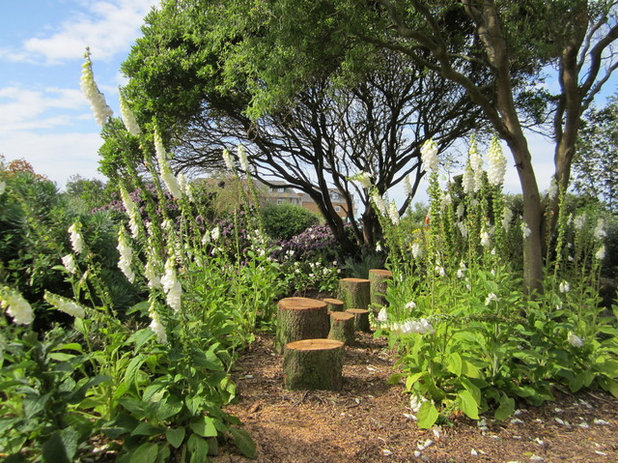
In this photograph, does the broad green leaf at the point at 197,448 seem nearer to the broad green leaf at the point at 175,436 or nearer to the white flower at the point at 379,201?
the broad green leaf at the point at 175,436

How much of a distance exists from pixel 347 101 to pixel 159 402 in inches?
272

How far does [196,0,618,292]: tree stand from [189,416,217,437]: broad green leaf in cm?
338

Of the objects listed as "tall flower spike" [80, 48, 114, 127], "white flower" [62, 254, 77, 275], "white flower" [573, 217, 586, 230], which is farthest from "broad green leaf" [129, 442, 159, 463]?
"white flower" [573, 217, 586, 230]

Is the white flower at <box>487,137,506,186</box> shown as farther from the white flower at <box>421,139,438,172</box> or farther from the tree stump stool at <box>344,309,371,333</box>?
the tree stump stool at <box>344,309,371,333</box>

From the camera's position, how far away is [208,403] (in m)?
2.00

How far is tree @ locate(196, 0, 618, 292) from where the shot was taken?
4305mm

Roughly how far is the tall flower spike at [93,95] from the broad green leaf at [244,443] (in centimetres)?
175

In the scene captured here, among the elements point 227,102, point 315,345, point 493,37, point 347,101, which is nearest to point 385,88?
point 347,101

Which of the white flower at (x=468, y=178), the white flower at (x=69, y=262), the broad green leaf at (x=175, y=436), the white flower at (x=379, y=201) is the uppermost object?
the white flower at (x=468, y=178)

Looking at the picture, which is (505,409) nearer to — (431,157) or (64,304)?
(431,157)

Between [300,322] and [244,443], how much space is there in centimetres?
168

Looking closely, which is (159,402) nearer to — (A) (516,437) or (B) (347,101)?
(A) (516,437)

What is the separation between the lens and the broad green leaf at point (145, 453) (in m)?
1.80

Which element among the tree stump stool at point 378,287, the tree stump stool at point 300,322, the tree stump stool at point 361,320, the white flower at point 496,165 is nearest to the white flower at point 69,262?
the tree stump stool at point 300,322
